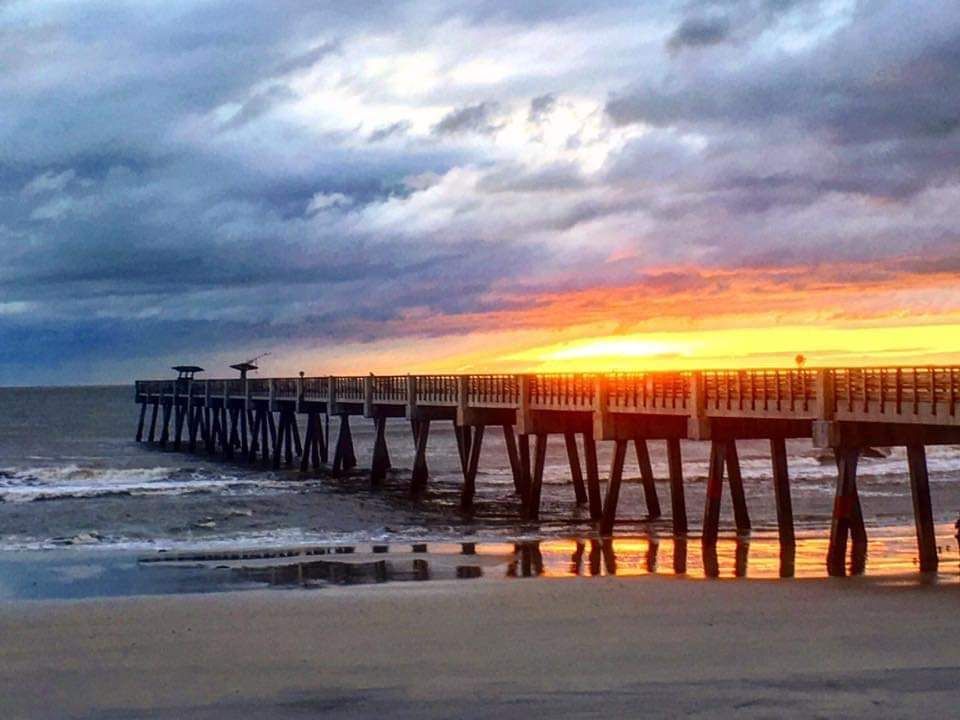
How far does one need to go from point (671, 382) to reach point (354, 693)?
17.5 metres

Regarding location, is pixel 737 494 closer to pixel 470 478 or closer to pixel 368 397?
pixel 470 478

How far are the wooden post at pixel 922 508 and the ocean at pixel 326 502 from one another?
198 centimetres

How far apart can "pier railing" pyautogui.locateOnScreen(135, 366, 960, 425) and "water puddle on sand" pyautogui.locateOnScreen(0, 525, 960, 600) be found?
104 inches

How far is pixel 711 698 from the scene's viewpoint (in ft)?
33.1

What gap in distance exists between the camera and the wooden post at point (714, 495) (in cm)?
2547

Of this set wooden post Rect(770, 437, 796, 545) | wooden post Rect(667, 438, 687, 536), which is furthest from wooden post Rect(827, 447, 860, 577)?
wooden post Rect(667, 438, 687, 536)

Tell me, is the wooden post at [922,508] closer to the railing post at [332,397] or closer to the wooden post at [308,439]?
the railing post at [332,397]

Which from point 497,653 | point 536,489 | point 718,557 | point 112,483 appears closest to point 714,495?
point 718,557

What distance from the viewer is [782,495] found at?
85.9 ft

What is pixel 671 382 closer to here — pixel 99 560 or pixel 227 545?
pixel 227 545

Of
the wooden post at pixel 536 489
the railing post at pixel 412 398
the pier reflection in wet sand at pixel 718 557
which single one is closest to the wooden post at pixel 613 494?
the pier reflection in wet sand at pixel 718 557

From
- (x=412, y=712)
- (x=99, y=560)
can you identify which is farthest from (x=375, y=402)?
(x=412, y=712)

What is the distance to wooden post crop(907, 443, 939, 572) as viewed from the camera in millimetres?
21297

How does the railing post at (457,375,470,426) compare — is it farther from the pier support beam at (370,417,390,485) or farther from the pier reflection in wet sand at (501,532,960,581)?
the pier reflection in wet sand at (501,532,960,581)
